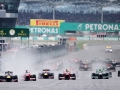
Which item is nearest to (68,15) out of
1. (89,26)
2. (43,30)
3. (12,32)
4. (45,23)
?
(45,23)

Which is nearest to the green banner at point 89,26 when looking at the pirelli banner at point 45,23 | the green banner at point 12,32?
the pirelli banner at point 45,23

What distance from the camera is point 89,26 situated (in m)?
159

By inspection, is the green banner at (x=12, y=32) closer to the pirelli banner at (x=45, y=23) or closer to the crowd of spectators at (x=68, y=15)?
the pirelli banner at (x=45, y=23)

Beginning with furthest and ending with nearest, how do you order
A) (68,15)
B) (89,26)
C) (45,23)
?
(68,15) → (45,23) → (89,26)

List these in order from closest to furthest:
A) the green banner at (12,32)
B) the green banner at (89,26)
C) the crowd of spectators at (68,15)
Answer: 1. the green banner at (12,32)
2. the green banner at (89,26)
3. the crowd of spectators at (68,15)

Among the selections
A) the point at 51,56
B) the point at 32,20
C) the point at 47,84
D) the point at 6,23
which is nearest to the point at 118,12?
the point at 32,20

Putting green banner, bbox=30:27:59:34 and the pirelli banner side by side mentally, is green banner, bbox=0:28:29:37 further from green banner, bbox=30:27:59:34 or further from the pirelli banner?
green banner, bbox=30:27:59:34

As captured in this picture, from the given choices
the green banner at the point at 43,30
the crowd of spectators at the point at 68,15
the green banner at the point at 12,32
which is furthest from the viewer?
the crowd of spectators at the point at 68,15

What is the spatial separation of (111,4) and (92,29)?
6.20m

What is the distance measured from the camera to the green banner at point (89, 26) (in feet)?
508

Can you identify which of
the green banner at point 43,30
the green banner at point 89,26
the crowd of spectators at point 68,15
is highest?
the crowd of spectators at point 68,15

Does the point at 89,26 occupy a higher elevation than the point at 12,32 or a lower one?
lower

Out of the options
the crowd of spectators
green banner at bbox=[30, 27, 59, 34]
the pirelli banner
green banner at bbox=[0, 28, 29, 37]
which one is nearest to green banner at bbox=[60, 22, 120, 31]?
the pirelli banner

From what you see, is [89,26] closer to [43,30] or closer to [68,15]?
[43,30]
